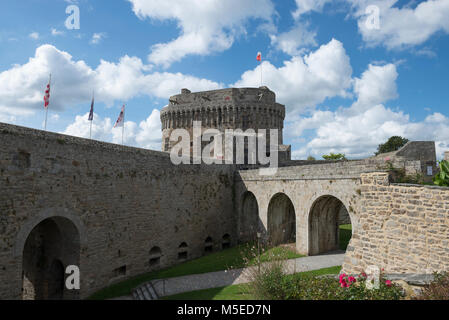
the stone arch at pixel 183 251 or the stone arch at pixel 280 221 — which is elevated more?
the stone arch at pixel 280 221

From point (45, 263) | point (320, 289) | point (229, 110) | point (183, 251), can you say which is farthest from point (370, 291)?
point (229, 110)

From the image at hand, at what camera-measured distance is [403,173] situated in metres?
12.1

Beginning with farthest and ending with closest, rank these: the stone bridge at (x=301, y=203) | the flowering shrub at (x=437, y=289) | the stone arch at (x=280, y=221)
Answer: the stone arch at (x=280, y=221), the stone bridge at (x=301, y=203), the flowering shrub at (x=437, y=289)

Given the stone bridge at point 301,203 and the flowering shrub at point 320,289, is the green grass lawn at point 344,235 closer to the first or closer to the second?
the stone bridge at point 301,203

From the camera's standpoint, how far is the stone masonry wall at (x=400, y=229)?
735 centimetres

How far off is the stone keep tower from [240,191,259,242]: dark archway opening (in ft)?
31.2

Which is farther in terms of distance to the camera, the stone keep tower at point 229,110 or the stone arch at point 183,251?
the stone keep tower at point 229,110

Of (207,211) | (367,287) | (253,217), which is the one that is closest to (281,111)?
(253,217)

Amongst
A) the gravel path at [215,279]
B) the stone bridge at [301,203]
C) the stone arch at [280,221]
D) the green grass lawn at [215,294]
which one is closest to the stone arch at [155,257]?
the gravel path at [215,279]

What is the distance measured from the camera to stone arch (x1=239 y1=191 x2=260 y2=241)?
23172 millimetres

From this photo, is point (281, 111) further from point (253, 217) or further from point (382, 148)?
point (382, 148)

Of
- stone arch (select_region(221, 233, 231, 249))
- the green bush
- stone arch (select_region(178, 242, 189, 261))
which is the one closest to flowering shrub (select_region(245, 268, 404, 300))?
the green bush

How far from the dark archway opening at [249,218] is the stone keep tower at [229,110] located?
9.50 m

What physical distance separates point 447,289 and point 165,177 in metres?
14.8
